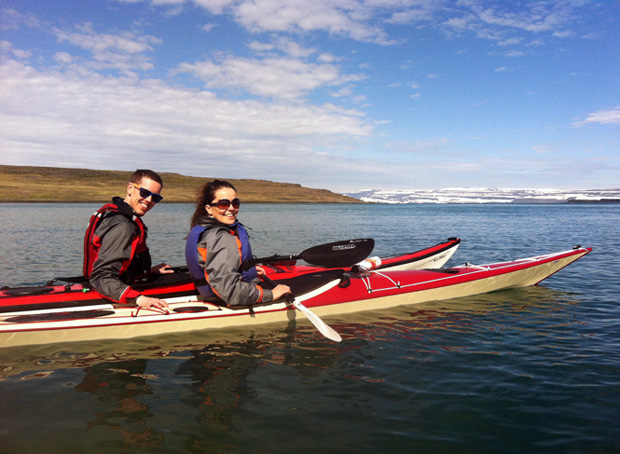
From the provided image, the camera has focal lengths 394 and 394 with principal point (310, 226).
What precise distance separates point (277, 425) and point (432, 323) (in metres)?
3.97

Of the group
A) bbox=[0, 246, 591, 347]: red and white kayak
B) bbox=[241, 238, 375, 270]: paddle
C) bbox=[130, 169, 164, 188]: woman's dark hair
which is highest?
bbox=[130, 169, 164, 188]: woman's dark hair

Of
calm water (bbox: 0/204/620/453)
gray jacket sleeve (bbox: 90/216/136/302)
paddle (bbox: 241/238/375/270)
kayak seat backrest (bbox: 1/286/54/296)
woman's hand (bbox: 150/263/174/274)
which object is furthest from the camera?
paddle (bbox: 241/238/375/270)

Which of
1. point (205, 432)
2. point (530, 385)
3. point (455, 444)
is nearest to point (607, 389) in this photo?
point (530, 385)

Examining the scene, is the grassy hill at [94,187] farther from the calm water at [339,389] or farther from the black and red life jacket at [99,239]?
the calm water at [339,389]

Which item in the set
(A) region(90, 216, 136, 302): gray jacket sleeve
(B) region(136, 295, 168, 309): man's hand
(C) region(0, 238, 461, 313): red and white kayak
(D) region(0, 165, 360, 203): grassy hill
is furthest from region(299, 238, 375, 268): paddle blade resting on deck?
(D) region(0, 165, 360, 203): grassy hill

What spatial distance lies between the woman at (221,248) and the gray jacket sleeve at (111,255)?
2.52ft

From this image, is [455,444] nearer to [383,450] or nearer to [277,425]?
[383,450]

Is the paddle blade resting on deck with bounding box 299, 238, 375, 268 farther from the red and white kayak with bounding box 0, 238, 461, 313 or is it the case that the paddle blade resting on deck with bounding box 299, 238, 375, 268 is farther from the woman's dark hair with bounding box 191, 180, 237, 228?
the woman's dark hair with bounding box 191, 180, 237, 228

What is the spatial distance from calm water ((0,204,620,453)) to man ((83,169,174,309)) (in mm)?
961

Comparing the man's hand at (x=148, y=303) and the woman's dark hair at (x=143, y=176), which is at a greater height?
the woman's dark hair at (x=143, y=176)

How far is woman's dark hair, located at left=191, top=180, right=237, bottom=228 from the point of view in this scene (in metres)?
5.26

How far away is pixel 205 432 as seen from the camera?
3531 mm

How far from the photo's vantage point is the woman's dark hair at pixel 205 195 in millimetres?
5264

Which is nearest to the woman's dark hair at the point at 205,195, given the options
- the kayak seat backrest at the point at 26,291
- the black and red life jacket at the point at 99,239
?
the black and red life jacket at the point at 99,239
